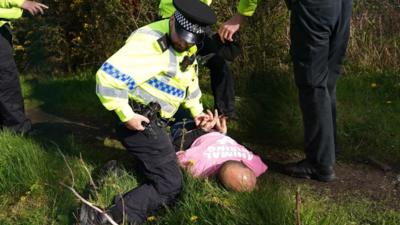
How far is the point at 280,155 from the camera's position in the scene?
13.9 ft

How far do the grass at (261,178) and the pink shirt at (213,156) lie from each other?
0.51ft

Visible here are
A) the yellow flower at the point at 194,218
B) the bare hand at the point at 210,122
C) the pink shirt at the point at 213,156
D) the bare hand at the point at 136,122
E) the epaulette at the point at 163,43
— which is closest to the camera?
the yellow flower at the point at 194,218

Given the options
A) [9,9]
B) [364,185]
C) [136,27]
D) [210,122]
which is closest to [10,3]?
[9,9]

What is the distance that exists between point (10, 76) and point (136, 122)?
2.20m

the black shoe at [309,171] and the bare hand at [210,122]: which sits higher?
the bare hand at [210,122]

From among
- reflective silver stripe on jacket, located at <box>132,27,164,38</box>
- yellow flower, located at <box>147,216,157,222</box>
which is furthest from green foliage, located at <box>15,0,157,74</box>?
yellow flower, located at <box>147,216,157,222</box>

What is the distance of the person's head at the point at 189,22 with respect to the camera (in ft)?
10.4

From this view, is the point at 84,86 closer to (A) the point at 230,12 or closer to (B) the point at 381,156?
(A) the point at 230,12

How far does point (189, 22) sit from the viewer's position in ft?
10.4

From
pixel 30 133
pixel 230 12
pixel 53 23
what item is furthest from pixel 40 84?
pixel 230 12

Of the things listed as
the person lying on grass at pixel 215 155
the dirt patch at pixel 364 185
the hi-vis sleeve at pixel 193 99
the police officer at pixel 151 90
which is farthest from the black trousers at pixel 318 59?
the hi-vis sleeve at pixel 193 99

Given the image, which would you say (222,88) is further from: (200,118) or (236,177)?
(236,177)

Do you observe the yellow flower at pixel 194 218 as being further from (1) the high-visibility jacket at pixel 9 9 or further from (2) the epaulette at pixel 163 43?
(1) the high-visibility jacket at pixel 9 9

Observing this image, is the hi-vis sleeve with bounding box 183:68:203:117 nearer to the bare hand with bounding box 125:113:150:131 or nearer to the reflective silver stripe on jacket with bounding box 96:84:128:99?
the bare hand with bounding box 125:113:150:131
